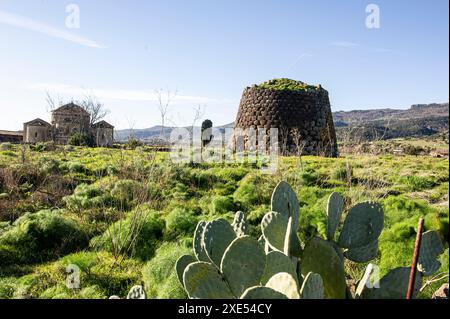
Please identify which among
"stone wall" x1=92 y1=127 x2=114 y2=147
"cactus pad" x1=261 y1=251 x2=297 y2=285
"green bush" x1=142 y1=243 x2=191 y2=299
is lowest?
"green bush" x1=142 y1=243 x2=191 y2=299

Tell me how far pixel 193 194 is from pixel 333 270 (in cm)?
761

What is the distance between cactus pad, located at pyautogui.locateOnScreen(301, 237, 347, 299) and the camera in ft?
4.92

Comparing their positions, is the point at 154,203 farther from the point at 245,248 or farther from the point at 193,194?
the point at 245,248

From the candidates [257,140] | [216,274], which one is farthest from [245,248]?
[257,140]

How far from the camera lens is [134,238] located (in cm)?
516

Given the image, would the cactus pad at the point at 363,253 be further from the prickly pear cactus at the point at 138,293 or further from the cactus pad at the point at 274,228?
the prickly pear cactus at the point at 138,293

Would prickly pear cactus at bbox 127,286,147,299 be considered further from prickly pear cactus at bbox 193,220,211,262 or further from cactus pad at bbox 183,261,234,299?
prickly pear cactus at bbox 193,220,211,262

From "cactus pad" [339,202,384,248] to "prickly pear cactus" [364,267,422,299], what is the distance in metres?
→ 0.28

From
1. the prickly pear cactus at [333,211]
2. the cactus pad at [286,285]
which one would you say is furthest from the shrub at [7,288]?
the cactus pad at [286,285]

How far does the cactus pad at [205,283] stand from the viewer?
1415 mm

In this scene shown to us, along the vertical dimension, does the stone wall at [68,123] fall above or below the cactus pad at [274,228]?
above

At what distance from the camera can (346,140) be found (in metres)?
9.00

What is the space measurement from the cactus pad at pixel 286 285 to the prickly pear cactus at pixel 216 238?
1.57ft

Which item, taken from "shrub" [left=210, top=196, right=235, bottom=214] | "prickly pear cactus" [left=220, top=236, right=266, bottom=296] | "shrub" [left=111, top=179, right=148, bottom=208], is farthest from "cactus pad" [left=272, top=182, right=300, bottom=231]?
"shrub" [left=111, top=179, right=148, bottom=208]
